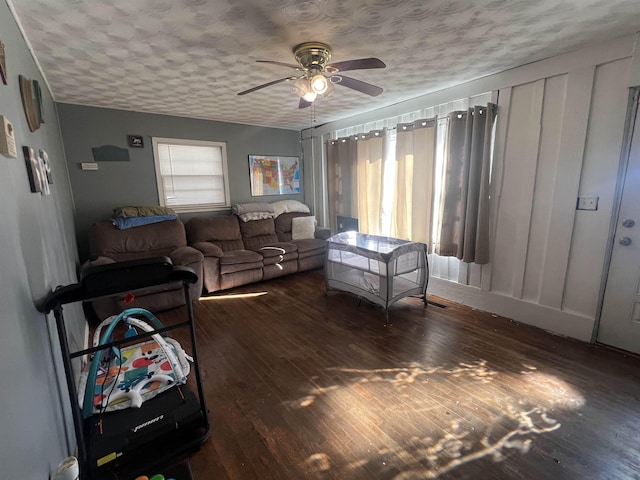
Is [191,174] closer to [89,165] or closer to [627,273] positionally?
[89,165]

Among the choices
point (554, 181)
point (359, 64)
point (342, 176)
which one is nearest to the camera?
point (359, 64)

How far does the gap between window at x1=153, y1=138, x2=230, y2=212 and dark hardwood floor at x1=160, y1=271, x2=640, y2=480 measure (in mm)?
2159

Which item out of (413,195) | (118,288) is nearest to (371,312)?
(413,195)

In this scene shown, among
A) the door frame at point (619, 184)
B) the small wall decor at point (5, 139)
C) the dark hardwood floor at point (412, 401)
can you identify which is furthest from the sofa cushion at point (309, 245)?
the small wall decor at point (5, 139)

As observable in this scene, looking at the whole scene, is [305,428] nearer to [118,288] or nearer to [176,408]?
[176,408]

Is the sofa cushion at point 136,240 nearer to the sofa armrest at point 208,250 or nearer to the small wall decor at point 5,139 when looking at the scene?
the sofa armrest at point 208,250

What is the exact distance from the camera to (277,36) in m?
1.95

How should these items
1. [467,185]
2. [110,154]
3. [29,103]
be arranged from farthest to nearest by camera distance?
[110,154] < [467,185] < [29,103]

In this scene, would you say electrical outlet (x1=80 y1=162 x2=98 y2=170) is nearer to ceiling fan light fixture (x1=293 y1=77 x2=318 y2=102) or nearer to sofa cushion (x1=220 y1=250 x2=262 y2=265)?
sofa cushion (x1=220 y1=250 x2=262 y2=265)

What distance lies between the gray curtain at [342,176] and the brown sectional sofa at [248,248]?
1.72ft

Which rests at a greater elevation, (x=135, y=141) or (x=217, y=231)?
(x=135, y=141)

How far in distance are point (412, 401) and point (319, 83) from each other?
2.23 meters

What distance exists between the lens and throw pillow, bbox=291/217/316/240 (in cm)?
481

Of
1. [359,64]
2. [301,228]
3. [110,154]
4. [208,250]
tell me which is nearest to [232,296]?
[208,250]
